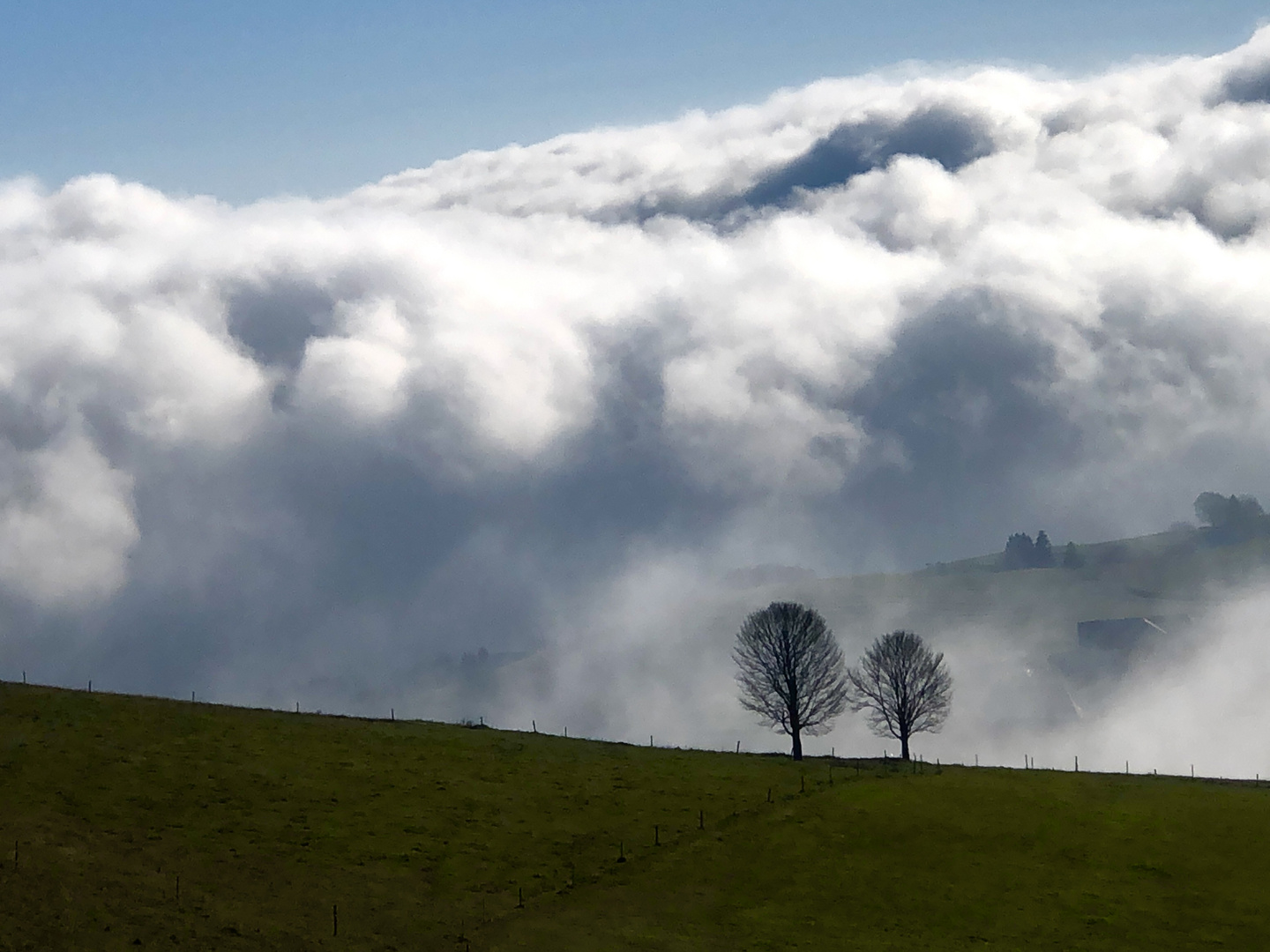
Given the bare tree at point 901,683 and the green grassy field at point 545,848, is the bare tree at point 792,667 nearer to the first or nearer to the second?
the bare tree at point 901,683

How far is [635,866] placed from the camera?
6650cm

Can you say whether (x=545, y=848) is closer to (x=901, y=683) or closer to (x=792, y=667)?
(x=792, y=667)

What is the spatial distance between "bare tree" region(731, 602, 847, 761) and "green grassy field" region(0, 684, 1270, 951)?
2720 cm

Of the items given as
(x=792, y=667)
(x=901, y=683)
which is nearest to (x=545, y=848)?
(x=792, y=667)

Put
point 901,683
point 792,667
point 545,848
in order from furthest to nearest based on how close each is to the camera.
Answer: point 901,683
point 792,667
point 545,848

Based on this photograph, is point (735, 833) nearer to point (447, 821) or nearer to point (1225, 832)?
point (447, 821)

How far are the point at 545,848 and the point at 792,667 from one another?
Result: 55.3 metres

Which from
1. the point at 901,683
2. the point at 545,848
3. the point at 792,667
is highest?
the point at 901,683

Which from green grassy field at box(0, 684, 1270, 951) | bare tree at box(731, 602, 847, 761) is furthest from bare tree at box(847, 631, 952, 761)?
green grassy field at box(0, 684, 1270, 951)

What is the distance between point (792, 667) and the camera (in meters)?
119

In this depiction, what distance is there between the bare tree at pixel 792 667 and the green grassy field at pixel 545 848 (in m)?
27.2

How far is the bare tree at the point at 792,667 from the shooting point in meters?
119

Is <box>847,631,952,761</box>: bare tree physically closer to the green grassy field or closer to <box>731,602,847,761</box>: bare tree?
<box>731,602,847,761</box>: bare tree

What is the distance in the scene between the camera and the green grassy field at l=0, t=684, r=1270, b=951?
182 feet
